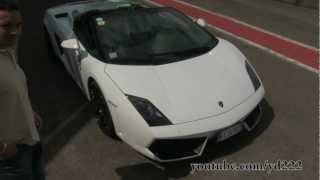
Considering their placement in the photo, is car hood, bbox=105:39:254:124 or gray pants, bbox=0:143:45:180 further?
car hood, bbox=105:39:254:124

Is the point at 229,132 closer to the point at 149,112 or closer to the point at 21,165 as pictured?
the point at 149,112

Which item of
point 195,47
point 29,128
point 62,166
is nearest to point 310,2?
point 195,47

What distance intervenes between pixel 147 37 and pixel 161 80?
94 cm

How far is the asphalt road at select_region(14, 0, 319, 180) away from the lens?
516cm

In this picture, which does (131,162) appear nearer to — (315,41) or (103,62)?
(103,62)

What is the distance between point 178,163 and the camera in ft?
17.1

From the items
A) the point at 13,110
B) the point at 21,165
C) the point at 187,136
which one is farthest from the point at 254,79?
the point at 13,110

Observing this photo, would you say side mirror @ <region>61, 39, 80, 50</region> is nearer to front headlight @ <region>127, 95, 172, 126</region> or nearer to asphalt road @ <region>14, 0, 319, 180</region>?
asphalt road @ <region>14, 0, 319, 180</region>

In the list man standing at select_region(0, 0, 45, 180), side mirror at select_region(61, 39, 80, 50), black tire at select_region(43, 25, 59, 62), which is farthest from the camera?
black tire at select_region(43, 25, 59, 62)

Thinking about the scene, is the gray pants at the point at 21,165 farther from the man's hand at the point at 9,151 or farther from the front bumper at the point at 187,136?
the front bumper at the point at 187,136

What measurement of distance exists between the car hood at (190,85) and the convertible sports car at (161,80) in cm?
1

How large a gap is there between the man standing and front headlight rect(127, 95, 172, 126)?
1727 millimetres

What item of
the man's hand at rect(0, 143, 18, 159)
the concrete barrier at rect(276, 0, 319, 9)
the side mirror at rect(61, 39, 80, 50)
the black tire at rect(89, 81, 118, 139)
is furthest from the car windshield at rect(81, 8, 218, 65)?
the concrete barrier at rect(276, 0, 319, 9)

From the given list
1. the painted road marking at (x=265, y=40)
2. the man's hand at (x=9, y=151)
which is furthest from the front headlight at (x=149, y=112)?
the painted road marking at (x=265, y=40)
